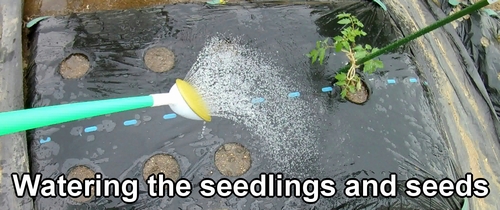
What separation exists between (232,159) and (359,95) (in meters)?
Result: 0.76

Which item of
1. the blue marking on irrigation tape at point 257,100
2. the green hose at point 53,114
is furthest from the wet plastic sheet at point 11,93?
the blue marking on irrigation tape at point 257,100

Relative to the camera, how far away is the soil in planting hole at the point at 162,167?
1.76 meters

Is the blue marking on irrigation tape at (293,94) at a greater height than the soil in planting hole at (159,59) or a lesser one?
lesser

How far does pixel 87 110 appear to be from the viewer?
121cm

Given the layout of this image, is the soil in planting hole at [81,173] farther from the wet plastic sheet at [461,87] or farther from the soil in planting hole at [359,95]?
the wet plastic sheet at [461,87]

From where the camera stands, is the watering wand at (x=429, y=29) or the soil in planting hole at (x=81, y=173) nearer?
the watering wand at (x=429, y=29)

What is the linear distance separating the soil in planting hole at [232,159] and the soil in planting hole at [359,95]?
623 millimetres

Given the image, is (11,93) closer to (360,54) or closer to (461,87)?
(360,54)

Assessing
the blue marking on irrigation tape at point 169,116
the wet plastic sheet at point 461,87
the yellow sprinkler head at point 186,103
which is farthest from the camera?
the wet plastic sheet at point 461,87

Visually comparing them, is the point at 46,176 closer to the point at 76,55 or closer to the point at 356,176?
the point at 76,55

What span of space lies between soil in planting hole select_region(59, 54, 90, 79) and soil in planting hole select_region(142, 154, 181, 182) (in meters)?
0.60

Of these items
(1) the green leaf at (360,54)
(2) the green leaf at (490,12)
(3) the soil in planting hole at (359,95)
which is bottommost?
(3) the soil in planting hole at (359,95)

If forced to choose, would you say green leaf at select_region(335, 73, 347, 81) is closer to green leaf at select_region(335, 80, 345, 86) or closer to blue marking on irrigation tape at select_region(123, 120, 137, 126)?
green leaf at select_region(335, 80, 345, 86)

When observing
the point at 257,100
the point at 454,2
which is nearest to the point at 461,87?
the point at 454,2
